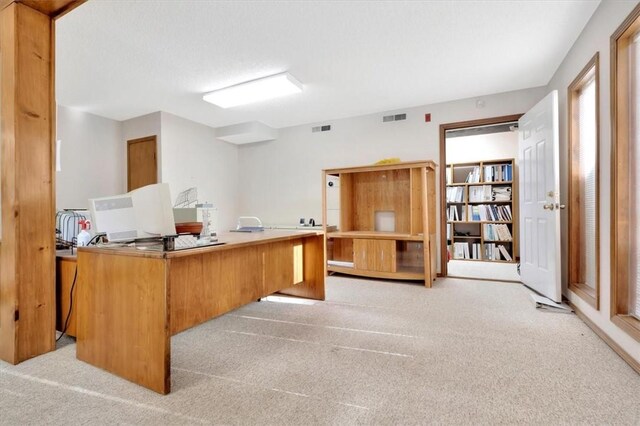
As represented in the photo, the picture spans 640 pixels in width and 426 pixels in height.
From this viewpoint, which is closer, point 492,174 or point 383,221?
point 383,221

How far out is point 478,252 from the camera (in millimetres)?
5922

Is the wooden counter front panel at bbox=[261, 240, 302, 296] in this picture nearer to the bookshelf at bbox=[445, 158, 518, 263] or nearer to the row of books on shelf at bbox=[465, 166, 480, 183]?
the bookshelf at bbox=[445, 158, 518, 263]

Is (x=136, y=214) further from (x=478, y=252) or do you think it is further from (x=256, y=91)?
(x=478, y=252)

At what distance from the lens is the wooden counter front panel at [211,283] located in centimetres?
192

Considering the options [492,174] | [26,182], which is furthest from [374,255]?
[26,182]

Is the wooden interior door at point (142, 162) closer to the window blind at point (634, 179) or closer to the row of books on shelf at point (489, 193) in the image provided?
the window blind at point (634, 179)

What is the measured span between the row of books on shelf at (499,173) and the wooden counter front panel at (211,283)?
16.7 feet

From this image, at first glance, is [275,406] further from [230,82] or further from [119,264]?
[230,82]

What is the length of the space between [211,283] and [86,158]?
12.8ft

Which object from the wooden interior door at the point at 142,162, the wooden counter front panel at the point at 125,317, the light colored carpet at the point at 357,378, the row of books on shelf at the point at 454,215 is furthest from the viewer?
the row of books on shelf at the point at 454,215

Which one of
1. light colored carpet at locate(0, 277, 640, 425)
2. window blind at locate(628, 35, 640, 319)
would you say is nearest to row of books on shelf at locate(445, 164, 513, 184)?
light colored carpet at locate(0, 277, 640, 425)

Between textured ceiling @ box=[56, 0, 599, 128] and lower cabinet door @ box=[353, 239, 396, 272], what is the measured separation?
2019 millimetres

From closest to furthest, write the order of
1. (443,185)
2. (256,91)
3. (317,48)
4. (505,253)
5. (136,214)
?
(136,214) < (317,48) < (256,91) < (443,185) < (505,253)

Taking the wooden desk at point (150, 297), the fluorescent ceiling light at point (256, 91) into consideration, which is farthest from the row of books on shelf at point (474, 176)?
the wooden desk at point (150, 297)
